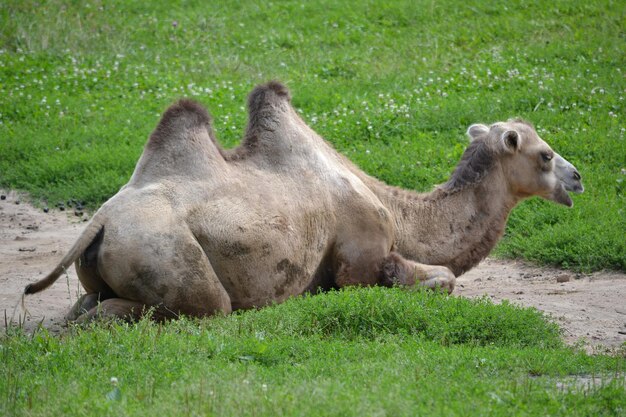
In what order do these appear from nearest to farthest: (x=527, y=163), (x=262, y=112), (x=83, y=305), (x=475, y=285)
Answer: (x=83, y=305)
(x=262, y=112)
(x=527, y=163)
(x=475, y=285)

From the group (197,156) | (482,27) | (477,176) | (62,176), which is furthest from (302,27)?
(197,156)

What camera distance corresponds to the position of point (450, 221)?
387 inches

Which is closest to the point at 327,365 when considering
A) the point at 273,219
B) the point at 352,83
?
the point at 273,219

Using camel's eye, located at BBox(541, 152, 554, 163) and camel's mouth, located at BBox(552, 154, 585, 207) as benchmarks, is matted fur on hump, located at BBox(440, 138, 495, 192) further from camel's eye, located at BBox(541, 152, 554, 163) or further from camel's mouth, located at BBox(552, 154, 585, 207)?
camel's mouth, located at BBox(552, 154, 585, 207)

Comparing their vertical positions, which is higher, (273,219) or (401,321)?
(273,219)

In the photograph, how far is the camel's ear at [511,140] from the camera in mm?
9883

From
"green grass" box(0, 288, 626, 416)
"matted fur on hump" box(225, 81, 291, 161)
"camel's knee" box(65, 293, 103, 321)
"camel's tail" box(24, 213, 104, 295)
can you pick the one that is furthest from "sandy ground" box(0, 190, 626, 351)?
"matted fur on hump" box(225, 81, 291, 161)

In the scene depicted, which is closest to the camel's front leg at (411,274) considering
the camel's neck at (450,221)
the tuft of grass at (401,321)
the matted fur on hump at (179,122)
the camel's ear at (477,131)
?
the camel's neck at (450,221)

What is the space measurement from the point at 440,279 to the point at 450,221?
887 millimetres

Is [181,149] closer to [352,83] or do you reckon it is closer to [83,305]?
[83,305]

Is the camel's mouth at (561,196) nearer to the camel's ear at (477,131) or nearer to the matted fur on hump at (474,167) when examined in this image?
the matted fur on hump at (474,167)

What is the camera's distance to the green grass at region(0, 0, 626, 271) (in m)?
12.6

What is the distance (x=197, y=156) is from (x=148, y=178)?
0.47m

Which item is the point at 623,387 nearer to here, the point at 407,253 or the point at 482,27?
the point at 407,253
